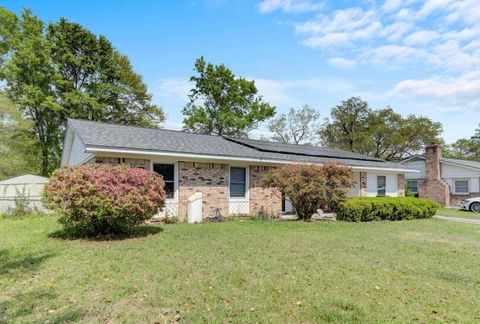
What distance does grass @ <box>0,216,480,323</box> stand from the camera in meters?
3.86

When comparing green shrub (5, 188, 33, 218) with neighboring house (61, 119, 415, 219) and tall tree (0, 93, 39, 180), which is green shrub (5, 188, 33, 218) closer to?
neighboring house (61, 119, 415, 219)

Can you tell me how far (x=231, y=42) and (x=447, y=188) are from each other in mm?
19742

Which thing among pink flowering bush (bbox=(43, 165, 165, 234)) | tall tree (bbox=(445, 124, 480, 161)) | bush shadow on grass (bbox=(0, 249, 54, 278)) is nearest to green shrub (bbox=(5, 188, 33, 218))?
pink flowering bush (bbox=(43, 165, 165, 234))

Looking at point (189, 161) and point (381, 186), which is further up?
point (189, 161)

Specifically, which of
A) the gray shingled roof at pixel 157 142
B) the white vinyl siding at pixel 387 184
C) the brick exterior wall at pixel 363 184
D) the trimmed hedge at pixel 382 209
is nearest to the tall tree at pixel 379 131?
the white vinyl siding at pixel 387 184

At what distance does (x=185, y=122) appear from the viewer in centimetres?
3359

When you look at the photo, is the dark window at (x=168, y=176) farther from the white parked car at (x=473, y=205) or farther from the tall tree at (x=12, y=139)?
the white parked car at (x=473, y=205)

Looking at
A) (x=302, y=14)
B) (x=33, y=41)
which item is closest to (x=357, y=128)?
(x=302, y=14)

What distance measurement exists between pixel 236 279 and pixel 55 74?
26.9 metres

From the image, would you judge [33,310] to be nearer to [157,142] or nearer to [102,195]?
[102,195]

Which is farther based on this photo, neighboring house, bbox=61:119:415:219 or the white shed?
the white shed

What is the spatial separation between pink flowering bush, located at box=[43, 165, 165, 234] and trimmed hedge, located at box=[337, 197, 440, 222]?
8082 millimetres

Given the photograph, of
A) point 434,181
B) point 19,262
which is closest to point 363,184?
point 434,181

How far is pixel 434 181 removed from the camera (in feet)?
78.2
